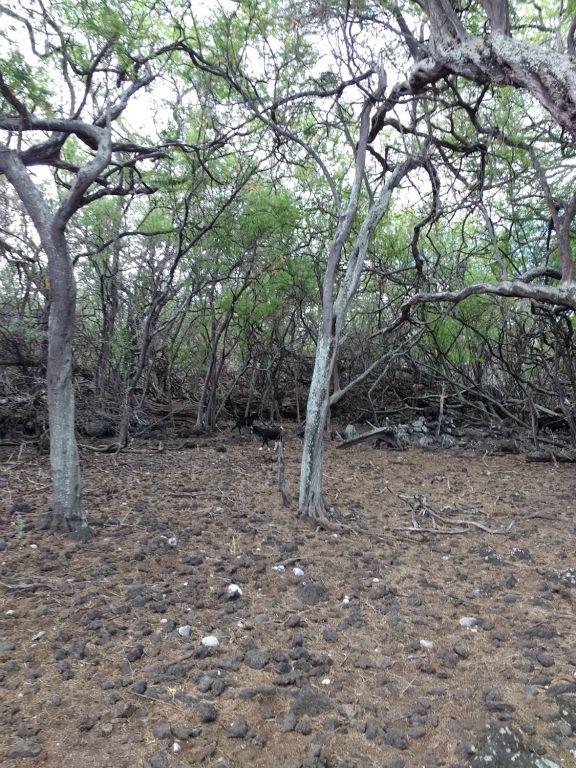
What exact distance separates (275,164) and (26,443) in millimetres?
5671

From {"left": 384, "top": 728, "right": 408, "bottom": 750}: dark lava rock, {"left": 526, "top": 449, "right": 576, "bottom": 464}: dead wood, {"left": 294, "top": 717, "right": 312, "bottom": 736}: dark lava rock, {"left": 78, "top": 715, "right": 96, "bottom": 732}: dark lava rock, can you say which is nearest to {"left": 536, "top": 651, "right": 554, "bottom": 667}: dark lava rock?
{"left": 384, "top": 728, "right": 408, "bottom": 750}: dark lava rock

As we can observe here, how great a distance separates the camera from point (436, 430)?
10.3m

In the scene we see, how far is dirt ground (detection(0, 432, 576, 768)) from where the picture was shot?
2.19m

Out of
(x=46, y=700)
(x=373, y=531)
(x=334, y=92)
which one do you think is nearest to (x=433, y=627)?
(x=373, y=531)

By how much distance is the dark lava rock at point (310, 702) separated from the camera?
238 centimetres

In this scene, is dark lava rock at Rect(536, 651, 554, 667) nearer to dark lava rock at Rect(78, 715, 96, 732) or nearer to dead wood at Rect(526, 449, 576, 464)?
dark lava rock at Rect(78, 715, 96, 732)

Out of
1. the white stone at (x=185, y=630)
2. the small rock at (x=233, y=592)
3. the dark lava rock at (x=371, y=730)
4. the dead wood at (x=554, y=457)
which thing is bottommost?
the dark lava rock at (x=371, y=730)

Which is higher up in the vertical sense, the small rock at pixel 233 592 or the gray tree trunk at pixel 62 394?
the gray tree trunk at pixel 62 394

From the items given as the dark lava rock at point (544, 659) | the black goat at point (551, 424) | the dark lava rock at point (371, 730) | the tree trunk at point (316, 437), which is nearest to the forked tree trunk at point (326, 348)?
the tree trunk at point (316, 437)

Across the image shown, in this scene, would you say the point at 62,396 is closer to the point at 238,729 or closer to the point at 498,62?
the point at 238,729

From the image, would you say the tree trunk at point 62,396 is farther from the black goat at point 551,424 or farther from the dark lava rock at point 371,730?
the black goat at point 551,424

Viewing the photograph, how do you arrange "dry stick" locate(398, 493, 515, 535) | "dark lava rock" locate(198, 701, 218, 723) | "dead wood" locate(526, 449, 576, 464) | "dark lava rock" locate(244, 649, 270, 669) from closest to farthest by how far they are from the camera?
1. "dark lava rock" locate(198, 701, 218, 723)
2. "dark lava rock" locate(244, 649, 270, 669)
3. "dry stick" locate(398, 493, 515, 535)
4. "dead wood" locate(526, 449, 576, 464)

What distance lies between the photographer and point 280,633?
3055 millimetres

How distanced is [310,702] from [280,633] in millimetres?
633
